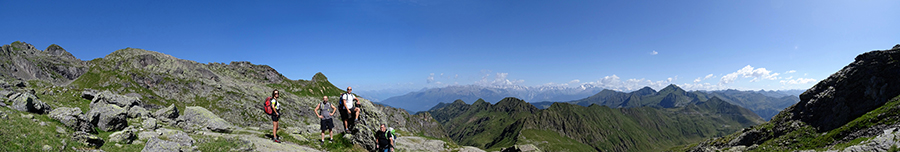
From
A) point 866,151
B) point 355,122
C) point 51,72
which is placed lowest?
point 866,151

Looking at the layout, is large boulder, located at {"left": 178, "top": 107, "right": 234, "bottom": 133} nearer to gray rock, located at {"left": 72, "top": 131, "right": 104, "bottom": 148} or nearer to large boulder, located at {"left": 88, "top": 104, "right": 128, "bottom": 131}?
large boulder, located at {"left": 88, "top": 104, "right": 128, "bottom": 131}

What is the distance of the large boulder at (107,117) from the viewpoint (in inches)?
731

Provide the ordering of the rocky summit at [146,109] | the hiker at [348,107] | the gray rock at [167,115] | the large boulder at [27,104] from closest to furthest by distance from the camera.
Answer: the rocky summit at [146,109], the large boulder at [27,104], the hiker at [348,107], the gray rock at [167,115]

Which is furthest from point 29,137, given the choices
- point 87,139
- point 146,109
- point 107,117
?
point 146,109

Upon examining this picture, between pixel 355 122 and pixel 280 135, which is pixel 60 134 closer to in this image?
pixel 280 135

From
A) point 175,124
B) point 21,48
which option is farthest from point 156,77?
point 175,124

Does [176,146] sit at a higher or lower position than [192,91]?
lower

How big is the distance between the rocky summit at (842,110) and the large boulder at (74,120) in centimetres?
14057

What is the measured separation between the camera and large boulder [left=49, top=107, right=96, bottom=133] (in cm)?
1670

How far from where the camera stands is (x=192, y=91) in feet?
379

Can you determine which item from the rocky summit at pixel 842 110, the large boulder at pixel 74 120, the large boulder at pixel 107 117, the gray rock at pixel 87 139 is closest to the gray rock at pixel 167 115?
the large boulder at pixel 107 117

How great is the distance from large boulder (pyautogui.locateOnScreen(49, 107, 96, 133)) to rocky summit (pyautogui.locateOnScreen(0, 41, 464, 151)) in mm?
43

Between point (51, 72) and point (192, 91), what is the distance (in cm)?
6428

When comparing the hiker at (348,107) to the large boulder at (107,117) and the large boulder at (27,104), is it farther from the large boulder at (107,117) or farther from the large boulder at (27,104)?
the large boulder at (27,104)
